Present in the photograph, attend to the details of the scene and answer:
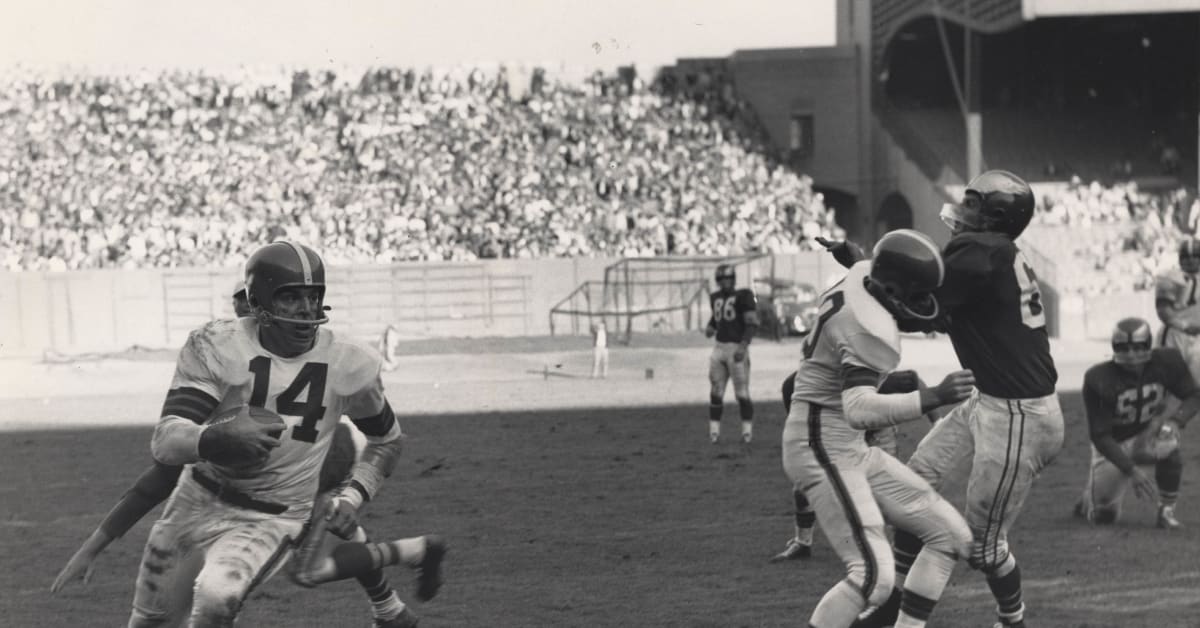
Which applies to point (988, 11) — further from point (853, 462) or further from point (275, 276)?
point (275, 276)

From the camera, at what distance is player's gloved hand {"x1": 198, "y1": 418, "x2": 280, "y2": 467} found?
16.0ft

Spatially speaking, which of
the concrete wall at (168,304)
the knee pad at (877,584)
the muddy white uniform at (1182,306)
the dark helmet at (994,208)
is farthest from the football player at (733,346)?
the concrete wall at (168,304)

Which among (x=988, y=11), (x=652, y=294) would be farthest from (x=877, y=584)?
(x=988, y=11)

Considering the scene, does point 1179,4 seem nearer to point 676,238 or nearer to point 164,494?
point 676,238

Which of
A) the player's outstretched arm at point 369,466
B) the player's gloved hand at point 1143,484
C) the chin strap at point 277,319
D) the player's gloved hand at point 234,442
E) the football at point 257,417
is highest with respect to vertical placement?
the chin strap at point 277,319

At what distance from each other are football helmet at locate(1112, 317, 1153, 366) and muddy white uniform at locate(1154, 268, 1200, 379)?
2.41m

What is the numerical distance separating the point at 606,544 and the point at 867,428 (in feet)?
13.2

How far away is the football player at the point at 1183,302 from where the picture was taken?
38.2 ft

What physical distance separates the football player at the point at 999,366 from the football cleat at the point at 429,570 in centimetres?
183

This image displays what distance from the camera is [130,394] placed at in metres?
22.9

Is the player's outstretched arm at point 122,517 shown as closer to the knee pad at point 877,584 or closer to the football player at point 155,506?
the football player at point 155,506

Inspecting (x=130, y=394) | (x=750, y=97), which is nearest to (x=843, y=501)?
(x=130, y=394)

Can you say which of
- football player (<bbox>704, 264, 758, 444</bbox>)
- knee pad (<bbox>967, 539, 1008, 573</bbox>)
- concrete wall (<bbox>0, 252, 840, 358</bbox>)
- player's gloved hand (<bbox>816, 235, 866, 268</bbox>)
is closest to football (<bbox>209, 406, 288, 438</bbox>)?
player's gloved hand (<bbox>816, 235, 866, 268</bbox>)

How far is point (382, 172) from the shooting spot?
33.2 meters
